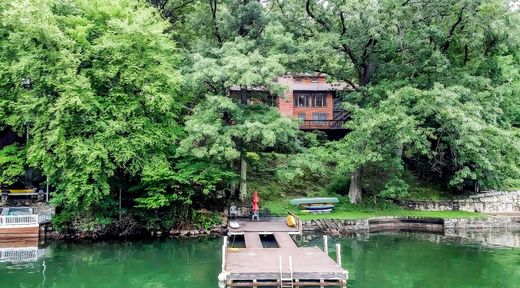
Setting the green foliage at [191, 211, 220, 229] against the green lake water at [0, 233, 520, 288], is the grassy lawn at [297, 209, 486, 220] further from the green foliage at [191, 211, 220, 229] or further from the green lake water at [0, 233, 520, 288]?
the green foliage at [191, 211, 220, 229]

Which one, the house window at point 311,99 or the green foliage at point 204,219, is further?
the house window at point 311,99

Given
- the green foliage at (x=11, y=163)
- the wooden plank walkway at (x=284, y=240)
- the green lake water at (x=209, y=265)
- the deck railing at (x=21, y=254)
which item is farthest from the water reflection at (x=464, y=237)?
the green foliage at (x=11, y=163)

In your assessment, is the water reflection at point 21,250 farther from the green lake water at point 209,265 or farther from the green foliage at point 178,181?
the green foliage at point 178,181

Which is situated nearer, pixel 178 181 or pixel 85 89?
pixel 85 89

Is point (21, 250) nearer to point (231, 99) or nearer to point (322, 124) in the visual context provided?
point (231, 99)

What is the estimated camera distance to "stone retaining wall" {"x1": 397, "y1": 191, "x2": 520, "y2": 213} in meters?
29.6

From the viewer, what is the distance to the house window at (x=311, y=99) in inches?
1647

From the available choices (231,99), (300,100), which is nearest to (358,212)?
(231,99)

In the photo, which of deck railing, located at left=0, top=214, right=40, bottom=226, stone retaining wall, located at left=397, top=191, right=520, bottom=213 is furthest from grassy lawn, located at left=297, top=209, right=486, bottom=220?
deck railing, located at left=0, top=214, right=40, bottom=226

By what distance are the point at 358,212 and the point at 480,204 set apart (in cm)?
811

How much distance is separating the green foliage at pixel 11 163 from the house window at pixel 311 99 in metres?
23.8

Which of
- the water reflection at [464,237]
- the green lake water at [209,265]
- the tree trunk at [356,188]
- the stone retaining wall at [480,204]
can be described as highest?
the tree trunk at [356,188]

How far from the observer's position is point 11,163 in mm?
24484

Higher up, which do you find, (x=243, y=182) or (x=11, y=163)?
(x=11, y=163)
